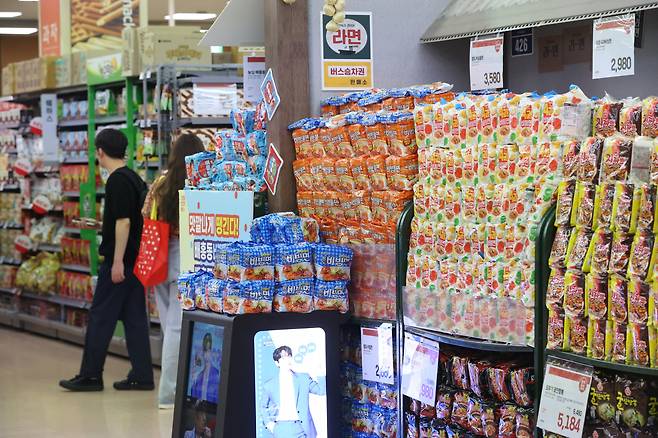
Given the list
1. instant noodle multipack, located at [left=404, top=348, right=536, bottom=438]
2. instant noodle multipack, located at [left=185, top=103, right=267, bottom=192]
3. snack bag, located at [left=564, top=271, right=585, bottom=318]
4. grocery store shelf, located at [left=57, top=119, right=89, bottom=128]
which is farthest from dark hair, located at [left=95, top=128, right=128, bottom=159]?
snack bag, located at [left=564, top=271, right=585, bottom=318]

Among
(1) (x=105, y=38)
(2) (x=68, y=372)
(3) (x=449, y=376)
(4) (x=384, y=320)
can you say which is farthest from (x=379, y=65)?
(1) (x=105, y=38)

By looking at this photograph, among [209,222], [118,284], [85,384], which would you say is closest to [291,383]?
[209,222]

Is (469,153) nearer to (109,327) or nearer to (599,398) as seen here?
(599,398)

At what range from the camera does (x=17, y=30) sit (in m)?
21.7

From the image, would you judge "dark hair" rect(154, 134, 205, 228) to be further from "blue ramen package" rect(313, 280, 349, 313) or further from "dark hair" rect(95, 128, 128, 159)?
"blue ramen package" rect(313, 280, 349, 313)

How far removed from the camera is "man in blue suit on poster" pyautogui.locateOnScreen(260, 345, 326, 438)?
437 centimetres

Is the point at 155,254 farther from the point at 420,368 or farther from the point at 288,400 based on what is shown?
the point at 420,368

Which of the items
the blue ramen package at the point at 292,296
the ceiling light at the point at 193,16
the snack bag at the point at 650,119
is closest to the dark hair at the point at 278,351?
the blue ramen package at the point at 292,296

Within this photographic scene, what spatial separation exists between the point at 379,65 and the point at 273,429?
1750 mm

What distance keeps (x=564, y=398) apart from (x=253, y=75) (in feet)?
8.59

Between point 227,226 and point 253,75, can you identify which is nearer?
point 227,226

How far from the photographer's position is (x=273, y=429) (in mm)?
4383

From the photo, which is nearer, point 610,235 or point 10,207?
point 610,235

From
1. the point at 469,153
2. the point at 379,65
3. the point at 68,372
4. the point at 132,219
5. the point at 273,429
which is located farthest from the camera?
the point at 68,372
